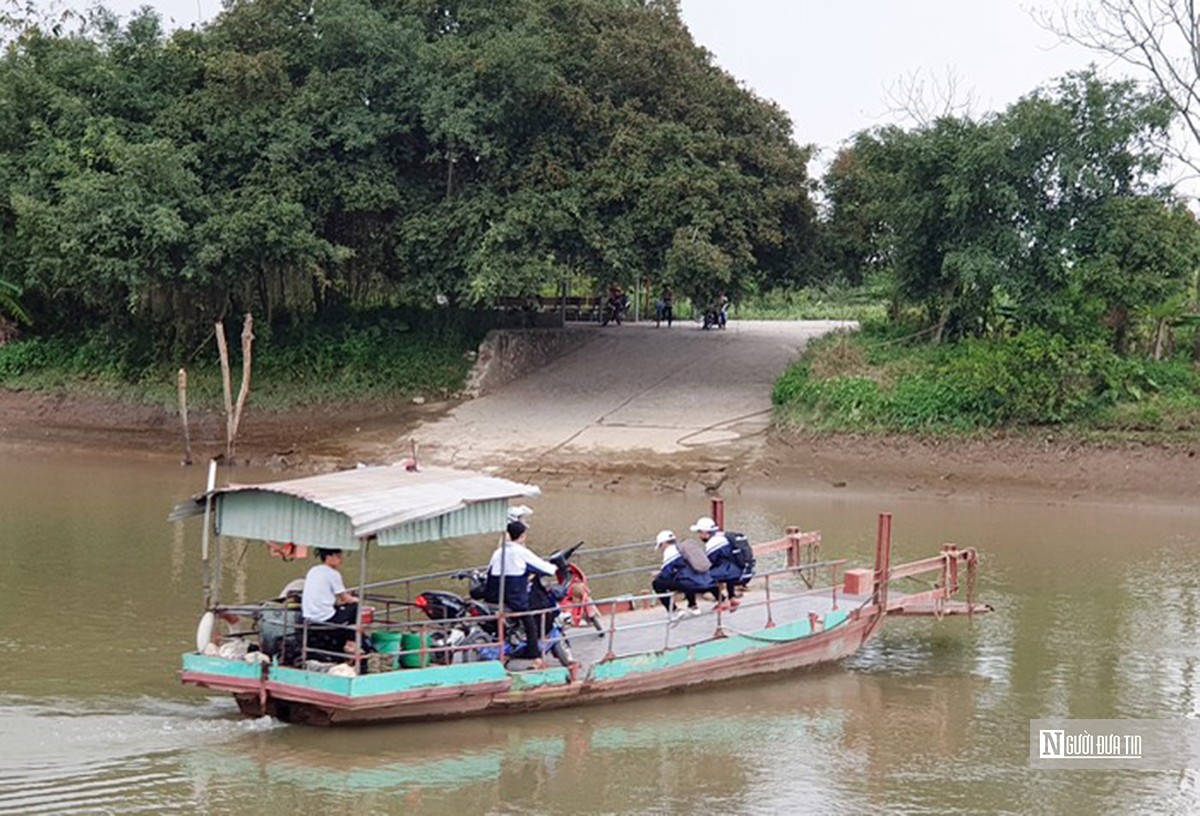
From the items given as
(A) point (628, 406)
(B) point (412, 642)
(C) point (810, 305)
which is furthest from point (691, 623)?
(C) point (810, 305)

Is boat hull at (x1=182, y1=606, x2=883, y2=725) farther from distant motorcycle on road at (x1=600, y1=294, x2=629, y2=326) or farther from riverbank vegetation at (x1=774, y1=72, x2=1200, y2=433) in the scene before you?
distant motorcycle on road at (x1=600, y1=294, x2=629, y2=326)

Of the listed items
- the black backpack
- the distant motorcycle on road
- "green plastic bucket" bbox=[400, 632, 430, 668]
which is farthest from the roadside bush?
"green plastic bucket" bbox=[400, 632, 430, 668]

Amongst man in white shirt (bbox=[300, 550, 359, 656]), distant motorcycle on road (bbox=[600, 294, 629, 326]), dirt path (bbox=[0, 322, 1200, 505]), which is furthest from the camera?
distant motorcycle on road (bbox=[600, 294, 629, 326])

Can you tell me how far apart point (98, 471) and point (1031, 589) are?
18.5 meters

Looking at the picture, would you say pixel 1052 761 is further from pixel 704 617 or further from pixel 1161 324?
Result: pixel 1161 324

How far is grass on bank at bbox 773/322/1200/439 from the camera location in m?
28.6

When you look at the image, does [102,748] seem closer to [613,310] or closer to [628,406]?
[628,406]

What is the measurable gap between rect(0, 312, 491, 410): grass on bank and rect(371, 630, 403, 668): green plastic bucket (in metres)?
20.8

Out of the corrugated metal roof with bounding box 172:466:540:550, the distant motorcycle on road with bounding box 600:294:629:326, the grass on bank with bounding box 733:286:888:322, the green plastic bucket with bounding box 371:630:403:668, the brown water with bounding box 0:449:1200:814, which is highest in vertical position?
the grass on bank with bounding box 733:286:888:322

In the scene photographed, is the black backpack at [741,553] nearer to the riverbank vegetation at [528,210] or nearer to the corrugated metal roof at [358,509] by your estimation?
the corrugated metal roof at [358,509]

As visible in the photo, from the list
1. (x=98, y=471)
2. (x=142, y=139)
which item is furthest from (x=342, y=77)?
(x=98, y=471)

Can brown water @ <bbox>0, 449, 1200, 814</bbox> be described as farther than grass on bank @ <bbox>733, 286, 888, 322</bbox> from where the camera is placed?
No

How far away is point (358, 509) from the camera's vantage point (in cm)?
1248

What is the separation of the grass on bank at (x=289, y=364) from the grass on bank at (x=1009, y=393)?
30.2 ft
